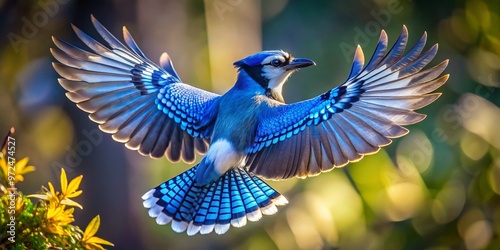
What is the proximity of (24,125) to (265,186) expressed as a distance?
14.1ft

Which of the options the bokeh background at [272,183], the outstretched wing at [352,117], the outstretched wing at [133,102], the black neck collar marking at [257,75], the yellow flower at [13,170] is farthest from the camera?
the bokeh background at [272,183]

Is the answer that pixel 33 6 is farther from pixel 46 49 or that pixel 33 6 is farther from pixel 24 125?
pixel 24 125

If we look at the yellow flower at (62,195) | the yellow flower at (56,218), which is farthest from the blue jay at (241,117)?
the yellow flower at (56,218)

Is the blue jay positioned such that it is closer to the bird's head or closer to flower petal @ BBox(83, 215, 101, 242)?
the bird's head

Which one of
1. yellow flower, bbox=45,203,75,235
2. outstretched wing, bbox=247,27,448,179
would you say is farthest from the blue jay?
yellow flower, bbox=45,203,75,235

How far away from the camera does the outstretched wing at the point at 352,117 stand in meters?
4.44

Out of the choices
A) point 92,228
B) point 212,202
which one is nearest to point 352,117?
point 212,202

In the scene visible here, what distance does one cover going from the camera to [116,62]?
5.40 m

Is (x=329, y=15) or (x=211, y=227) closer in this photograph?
(x=211, y=227)

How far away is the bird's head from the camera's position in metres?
4.86

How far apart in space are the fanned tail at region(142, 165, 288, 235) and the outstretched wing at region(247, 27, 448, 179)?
24 cm

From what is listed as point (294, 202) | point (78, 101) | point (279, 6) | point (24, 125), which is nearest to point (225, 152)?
point (78, 101)

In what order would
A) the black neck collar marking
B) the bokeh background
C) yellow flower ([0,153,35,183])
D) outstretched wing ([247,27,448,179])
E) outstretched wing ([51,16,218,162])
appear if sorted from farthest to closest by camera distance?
the bokeh background < outstretched wing ([51,16,218,162]) < the black neck collar marking < outstretched wing ([247,27,448,179]) < yellow flower ([0,153,35,183])

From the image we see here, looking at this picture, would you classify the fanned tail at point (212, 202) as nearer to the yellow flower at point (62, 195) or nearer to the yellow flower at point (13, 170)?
the yellow flower at point (62, 195)
